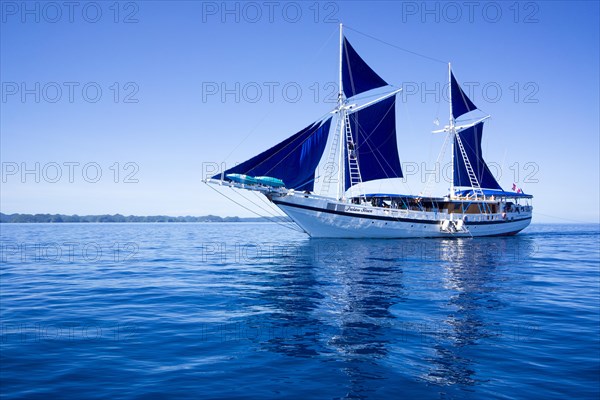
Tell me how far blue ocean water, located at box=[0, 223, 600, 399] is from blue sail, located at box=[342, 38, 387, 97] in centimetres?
3389

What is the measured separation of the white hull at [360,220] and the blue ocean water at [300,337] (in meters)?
20.3

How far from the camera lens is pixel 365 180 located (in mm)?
43688

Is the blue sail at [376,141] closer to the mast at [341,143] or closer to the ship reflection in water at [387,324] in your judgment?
the mast at [341,143]

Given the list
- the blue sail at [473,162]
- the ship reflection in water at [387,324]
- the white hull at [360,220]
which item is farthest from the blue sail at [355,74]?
the ship reflection in water at [387,324]

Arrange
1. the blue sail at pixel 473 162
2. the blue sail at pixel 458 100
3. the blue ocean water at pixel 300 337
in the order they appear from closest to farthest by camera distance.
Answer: the blue ocean water at pixel 300 337 → the blue sail at pixel 473 162 → the blue sail at pixel 458 100

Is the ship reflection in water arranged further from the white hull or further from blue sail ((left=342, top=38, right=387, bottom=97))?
blue sail ((left=342, top=38, right=387, bottom=97))

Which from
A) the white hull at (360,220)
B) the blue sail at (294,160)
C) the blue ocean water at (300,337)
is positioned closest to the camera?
the blue ocean water at (300,337)

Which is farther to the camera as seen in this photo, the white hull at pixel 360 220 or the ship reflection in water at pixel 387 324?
the white hull at pixel 360 220

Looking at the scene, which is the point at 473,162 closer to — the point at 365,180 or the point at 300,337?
the point at 365,180

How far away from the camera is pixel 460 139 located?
Result: 5816cm

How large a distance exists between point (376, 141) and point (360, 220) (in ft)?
36.7

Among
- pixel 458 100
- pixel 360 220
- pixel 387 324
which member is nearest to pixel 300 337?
pixel 387 324

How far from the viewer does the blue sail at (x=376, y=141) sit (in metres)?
44.0

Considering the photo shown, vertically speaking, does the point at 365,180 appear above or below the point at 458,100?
below
